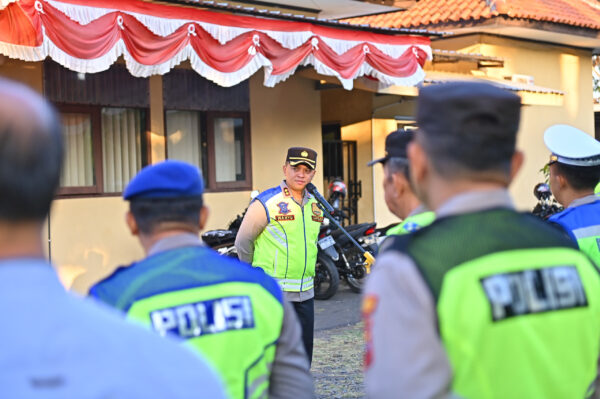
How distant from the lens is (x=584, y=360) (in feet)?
7.00

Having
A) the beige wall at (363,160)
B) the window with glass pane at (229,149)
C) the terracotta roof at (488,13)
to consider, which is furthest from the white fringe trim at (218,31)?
the terracotta roof at (488,13)

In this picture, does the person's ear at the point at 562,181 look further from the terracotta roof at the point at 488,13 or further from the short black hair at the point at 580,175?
the terracotta roof at the point at 488,13

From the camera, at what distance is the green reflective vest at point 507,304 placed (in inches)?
75.3

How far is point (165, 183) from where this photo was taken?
2.55 meters

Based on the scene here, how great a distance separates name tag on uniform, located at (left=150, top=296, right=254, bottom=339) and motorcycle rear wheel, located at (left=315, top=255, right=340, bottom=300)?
27.9ft

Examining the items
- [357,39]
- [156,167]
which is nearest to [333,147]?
[357,39]

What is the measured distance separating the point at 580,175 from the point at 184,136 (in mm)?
8157

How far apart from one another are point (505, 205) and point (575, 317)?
0.34 meters

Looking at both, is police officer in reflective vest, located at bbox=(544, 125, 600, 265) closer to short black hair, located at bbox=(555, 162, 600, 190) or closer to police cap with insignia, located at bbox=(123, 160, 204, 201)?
short black hair, located at bbox=(555, 162, 600, 190)

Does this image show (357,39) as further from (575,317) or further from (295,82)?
(575,317)

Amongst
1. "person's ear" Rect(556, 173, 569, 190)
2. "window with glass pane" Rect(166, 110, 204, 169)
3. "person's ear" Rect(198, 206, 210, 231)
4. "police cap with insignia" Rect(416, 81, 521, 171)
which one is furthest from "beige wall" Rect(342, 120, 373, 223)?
"police cap with insignia" Rect(416, 81, 521, 171)

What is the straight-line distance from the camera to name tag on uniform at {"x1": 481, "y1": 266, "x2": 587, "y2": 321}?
1963 mm

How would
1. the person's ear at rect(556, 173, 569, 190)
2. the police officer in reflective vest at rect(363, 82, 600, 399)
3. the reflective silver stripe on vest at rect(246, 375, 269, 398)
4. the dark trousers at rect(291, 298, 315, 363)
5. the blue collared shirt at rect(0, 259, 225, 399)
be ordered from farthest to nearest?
the dark trousers at rect(291, 298, 315, 363), the person's ear at rect(556, 173, 569, 190), the reflective silver stripe on vest at rect(246, 375, 269, 398), the police officer in reflective vest at rect(363, 82, 600, 399), the blue collared shirt at rect(0, 259, 225, 399)

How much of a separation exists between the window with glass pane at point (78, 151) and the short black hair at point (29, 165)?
952 cm
